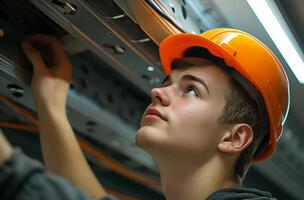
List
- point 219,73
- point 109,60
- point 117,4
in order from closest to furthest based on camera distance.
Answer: point 117,4 < point 219,73 < point 109,60

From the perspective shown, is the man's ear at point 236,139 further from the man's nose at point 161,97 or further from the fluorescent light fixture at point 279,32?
the fluorescent light fixture at point 279,32

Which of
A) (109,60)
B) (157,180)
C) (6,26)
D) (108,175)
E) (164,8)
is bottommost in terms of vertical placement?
(157,180)

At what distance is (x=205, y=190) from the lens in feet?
4.22

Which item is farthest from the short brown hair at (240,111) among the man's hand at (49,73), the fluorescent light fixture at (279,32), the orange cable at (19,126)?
the orange cable at (19,126)

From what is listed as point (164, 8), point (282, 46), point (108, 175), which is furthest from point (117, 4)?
point (108, 175)

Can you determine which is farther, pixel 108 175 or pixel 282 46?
pixel 108 175


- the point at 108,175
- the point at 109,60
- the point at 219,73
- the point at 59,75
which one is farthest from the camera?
the point at 108,175

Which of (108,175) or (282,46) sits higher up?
(282,46)

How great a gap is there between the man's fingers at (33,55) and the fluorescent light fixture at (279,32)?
0.68 m

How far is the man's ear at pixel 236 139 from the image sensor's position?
4.21 ft

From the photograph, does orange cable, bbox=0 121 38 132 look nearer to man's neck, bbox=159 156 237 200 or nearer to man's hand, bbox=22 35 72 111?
man's hand, bbox=22 35 72 111

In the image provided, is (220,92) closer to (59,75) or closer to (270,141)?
(270,141)

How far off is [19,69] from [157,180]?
Result: 1276mm

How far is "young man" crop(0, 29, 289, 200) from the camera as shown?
123 cm
